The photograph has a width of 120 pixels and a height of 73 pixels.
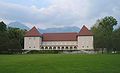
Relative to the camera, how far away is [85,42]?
10556 cm

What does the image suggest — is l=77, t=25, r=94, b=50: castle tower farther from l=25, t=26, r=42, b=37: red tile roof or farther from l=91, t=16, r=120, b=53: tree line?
l=25, t=26, r=42, b=37: red tile roof

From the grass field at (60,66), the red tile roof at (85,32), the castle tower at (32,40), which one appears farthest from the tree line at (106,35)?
the grass field at (60,66)

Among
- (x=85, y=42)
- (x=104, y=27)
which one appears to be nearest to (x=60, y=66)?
(x=104, y=27)

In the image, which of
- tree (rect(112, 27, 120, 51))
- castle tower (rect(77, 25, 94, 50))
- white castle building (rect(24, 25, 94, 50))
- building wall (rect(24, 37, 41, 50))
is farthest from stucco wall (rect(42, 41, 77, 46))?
tree (rect(112, 27, 120, 51))

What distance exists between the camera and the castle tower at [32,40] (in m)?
107

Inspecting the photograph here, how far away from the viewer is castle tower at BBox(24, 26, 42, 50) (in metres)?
107

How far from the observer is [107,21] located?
92.4 metres

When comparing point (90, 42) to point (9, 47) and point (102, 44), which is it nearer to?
point (102, 44)

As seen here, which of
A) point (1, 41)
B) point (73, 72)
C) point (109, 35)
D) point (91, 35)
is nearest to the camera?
point (73, 72)

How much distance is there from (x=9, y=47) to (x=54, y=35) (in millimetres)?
41156

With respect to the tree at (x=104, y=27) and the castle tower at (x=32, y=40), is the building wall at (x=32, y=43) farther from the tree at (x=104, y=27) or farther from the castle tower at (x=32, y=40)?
the tree at (x=104, y=27)

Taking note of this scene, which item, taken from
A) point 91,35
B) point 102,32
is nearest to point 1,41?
point 102,32

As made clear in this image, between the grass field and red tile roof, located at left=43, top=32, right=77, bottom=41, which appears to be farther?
red tile roof, located at left=43, top=32, right=77, bottom=41

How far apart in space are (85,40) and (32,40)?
2177cm
